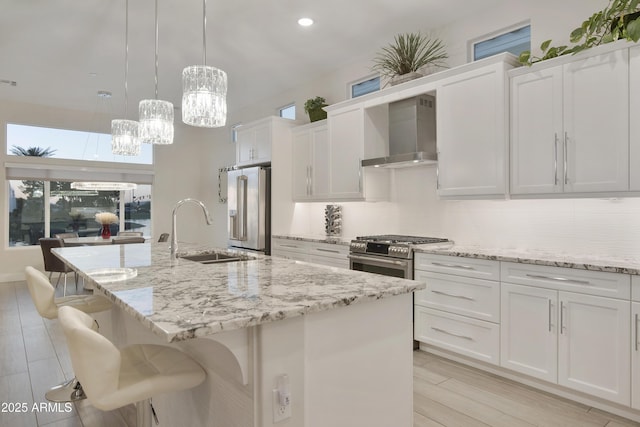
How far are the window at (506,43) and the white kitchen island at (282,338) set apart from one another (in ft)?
9.42

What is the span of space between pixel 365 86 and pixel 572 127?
2.72 m

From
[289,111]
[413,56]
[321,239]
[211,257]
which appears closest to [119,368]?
[211,257]

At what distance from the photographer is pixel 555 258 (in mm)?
2732

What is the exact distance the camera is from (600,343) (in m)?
2.42

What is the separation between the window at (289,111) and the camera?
6105mm

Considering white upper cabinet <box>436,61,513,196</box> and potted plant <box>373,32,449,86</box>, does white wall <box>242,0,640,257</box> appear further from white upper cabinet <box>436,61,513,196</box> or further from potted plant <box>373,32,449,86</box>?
white upper cabinet <box>436,61,513,196</box>

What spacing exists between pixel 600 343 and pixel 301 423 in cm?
205

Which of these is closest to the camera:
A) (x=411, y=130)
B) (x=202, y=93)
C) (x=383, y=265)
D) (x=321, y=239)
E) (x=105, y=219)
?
(x=202, y=93)

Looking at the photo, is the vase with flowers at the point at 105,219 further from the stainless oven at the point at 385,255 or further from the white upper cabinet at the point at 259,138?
the stainless oven at the point at 385,255

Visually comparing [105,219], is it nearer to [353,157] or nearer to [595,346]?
[353,157]

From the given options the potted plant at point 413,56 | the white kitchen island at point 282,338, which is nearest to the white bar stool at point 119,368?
the white kitchen island at point 282,338

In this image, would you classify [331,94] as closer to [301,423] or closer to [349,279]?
[349,279]

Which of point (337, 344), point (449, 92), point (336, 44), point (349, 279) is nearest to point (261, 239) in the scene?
point (336, 44)

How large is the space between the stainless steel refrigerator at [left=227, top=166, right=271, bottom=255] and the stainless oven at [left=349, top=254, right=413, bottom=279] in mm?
1784
